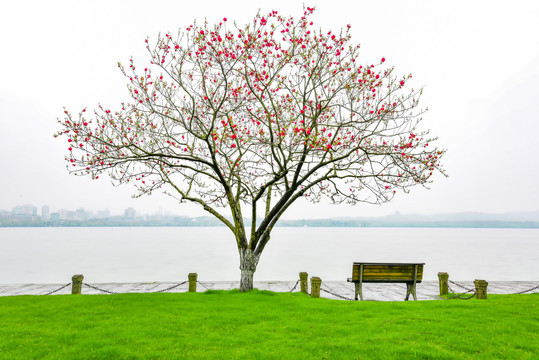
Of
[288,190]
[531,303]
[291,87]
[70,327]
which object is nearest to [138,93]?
[291,87]

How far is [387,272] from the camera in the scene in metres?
9.90

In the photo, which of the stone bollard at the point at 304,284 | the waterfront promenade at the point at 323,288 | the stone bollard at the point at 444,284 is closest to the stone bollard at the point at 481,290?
the stone bollard at the point at 444,284

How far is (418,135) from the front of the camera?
29.4ft

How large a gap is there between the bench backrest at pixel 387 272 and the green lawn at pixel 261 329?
4.42 ft

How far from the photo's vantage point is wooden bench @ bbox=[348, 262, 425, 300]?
9781 millimetres

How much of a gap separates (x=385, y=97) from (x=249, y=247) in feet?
20.5

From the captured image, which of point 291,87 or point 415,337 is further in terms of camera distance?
point 291,87

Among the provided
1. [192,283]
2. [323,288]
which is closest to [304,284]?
[323,288]

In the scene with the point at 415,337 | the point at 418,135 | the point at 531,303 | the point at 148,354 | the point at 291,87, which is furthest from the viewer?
the point at 291,87

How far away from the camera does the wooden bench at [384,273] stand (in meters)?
9.78

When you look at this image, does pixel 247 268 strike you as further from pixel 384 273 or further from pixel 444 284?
pixel 444 284

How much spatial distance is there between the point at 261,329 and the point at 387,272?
5.29m

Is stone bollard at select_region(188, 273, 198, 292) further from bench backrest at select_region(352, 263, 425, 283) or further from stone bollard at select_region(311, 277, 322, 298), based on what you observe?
bench backrest at select_region(352, 263, 425, 283)

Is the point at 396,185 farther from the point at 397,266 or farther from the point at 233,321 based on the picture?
the point at 233,321
